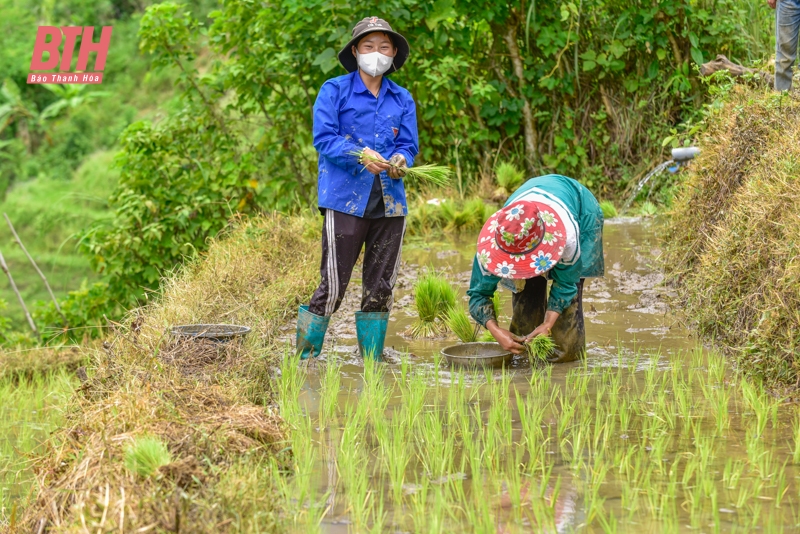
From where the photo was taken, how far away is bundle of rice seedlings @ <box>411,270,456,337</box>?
6.04m

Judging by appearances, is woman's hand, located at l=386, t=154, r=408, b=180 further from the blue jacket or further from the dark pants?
the dark pants

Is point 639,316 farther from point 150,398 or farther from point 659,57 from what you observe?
point 659,57

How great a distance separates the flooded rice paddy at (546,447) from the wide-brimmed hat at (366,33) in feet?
5.60

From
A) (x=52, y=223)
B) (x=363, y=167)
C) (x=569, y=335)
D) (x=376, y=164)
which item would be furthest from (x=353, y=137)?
(x=52, y=223)

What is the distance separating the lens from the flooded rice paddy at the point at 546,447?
309cm

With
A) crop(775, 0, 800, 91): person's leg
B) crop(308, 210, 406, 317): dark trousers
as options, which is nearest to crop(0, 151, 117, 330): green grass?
crop(308, 210, 406, 317): dark trousers

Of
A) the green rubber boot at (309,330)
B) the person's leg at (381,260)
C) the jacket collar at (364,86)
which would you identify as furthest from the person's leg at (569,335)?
the jacket collar at (364,86)

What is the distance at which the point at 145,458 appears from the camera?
3.10 metres

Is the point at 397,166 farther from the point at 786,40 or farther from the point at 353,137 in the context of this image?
the point at 786,40

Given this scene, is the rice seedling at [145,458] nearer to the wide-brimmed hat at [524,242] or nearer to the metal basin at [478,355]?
the wide-brimmed hat at [524,242]

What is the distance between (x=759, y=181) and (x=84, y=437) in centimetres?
387

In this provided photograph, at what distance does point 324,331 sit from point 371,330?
0.91 feet

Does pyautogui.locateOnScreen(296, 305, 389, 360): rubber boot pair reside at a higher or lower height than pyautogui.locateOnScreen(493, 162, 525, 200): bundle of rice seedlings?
lower

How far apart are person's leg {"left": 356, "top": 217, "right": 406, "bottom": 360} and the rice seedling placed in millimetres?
2139
